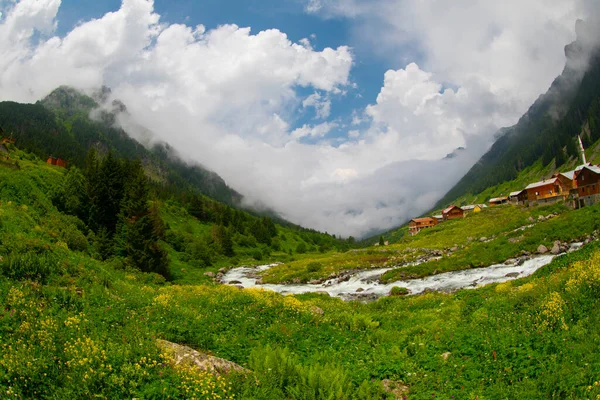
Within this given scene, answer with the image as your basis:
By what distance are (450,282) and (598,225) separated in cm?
1974

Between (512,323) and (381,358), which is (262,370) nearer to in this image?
(381,358)

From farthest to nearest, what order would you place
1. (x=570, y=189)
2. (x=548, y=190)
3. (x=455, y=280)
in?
(x=548, y=190) → (x=570, y=189) → (x=455, y=280)

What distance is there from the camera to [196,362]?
9266mm

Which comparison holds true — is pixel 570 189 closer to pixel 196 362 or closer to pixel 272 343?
pixel 272 343

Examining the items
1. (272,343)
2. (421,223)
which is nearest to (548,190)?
(421,223)

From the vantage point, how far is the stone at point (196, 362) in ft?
29.0

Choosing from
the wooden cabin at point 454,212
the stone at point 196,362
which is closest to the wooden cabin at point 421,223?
the wooden cabin at point 454,212

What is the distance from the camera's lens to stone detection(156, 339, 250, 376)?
8.85 m

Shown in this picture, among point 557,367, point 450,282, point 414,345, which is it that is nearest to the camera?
point 557,367

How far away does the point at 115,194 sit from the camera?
47656 millimetres

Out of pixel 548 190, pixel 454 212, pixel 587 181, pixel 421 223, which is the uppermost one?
pixel 587 181

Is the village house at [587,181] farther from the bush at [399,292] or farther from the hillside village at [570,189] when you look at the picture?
the bush at [399,292]

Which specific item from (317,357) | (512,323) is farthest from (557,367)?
(317,357)

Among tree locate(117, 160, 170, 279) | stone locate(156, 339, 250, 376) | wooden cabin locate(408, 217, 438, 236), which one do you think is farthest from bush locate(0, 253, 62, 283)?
wooden cabin locate(408, 217, 438, 236)
